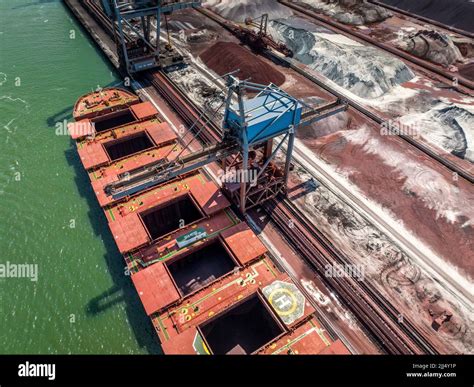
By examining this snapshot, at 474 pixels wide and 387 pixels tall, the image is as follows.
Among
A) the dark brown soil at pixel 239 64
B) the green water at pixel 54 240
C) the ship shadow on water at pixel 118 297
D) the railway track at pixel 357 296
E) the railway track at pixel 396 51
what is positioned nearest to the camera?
the railway track at pixel 357 296

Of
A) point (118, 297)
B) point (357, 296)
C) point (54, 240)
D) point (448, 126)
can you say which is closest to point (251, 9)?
point (448, 126)

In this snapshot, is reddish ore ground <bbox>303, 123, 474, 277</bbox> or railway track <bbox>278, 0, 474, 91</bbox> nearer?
reddish ore ground <bbox>303, 123, 474, 277</bbox>

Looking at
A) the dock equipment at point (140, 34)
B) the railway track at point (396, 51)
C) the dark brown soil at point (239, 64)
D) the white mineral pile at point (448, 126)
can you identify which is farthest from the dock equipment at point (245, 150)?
the dock equipment at point (140, 34)

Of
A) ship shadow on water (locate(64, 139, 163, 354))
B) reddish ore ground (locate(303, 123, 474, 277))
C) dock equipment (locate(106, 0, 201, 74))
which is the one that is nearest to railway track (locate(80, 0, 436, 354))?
reddish ore ground (locate(303, 123, 474, 277))

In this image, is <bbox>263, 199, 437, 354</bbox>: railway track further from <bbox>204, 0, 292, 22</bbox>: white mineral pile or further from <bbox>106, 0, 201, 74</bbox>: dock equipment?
<bbox>204, 0, 292, 22</bbox>: white mineral pile

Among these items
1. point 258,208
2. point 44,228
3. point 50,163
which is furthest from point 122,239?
point 50,163

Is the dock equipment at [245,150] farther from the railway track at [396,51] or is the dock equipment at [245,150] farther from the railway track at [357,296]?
the railway track at [396,51]
